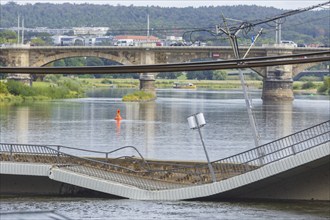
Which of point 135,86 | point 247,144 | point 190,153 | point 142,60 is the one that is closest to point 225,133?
point 247,144

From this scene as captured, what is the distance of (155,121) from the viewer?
73.1m

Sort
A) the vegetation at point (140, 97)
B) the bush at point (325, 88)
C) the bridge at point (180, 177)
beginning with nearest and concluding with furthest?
the bridge at point (180, 177) → the vegetation at point (140, 97) → the bush at point (325, 88)

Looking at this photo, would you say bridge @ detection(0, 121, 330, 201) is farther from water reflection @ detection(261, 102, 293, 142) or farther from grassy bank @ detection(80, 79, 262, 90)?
grassy bank @ detection(80, 79, 262, 90)

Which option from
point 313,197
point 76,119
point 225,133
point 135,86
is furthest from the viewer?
point 135,86

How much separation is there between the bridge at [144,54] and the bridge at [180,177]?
89.2 m

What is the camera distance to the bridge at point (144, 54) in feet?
394

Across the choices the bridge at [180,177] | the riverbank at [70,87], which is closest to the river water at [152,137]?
the bridge at [180,177]

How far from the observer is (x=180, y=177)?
28.9 meters

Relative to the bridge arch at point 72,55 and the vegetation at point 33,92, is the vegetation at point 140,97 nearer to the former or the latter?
the bridge arch at point 72,55

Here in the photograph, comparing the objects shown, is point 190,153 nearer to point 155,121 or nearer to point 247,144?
point 247,144

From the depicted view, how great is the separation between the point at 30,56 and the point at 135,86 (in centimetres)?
5351

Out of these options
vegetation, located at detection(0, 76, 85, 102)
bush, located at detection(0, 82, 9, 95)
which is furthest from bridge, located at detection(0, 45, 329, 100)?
bush, located at detection(0, 82, 9, 95)

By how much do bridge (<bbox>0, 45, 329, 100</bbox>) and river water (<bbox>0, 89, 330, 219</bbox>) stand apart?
24.5 meters

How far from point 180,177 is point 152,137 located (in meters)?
26.8
